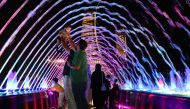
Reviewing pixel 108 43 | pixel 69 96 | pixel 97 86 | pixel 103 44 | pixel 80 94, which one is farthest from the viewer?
pixel 103 44

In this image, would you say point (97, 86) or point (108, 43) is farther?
point (108, 43)

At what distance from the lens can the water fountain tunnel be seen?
12.9m

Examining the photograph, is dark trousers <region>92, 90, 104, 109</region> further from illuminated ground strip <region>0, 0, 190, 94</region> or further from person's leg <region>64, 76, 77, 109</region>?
person's leg <region>64, 76, 77, 109</region>

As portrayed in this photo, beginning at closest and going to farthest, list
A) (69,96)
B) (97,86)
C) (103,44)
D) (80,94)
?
(80,94) → (69,96) → (97,86) → (103,44)

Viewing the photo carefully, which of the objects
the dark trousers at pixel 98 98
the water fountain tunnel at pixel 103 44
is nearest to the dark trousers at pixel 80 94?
the water fountain tunnel at pixel 103 44

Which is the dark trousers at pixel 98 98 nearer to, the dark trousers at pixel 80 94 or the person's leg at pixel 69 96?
the person's leg at pixel 69 96

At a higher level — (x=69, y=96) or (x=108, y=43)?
(x=108, y=43)

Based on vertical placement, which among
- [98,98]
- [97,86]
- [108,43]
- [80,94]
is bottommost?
[98,98]

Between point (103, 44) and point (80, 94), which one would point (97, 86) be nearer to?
point (80, 94)

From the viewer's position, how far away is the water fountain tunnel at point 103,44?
42.2ft

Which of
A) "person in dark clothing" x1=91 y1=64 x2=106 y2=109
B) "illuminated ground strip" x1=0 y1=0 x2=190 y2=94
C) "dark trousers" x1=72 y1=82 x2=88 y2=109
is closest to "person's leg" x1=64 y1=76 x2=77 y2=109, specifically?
"dark trousers" x1=72 y1=82 x2=88 y2=109

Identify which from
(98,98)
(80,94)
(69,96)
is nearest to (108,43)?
(98,98)

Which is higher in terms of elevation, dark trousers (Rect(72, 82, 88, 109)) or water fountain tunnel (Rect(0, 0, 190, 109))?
water fountain tunnel (Rect(0, 0, 190, 109))

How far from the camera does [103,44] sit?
41.9 meters
